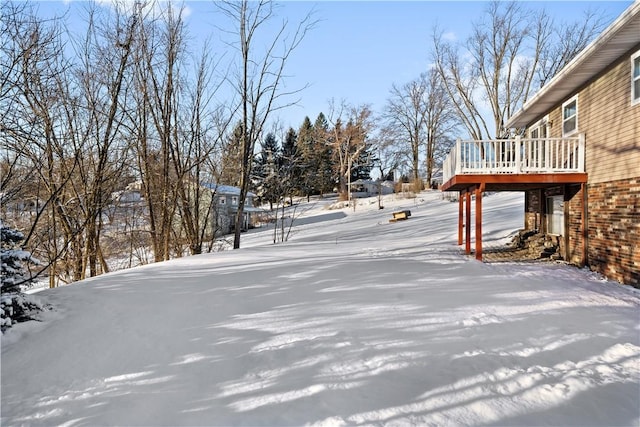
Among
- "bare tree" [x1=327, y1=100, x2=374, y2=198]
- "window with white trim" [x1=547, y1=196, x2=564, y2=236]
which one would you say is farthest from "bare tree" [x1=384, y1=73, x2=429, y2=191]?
"window with white trim" [x1=547, y1=196, x2=564, y2=236]

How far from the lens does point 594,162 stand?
702cm

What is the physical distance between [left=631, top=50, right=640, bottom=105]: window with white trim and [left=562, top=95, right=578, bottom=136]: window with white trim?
205cm

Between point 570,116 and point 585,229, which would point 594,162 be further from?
point 570,116

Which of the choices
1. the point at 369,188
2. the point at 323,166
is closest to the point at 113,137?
the point at 323,166

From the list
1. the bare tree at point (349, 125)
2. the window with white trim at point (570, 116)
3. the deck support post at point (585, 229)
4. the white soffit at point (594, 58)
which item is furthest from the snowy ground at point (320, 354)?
the bare tree at point (349, 125)

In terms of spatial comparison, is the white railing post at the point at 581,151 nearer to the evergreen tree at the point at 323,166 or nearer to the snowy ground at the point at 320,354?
the snowy ground at the point at 320,354

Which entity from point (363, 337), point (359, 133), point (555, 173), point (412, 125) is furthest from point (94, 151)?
point (412, 125)

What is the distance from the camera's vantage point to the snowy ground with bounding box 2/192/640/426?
2.24 m

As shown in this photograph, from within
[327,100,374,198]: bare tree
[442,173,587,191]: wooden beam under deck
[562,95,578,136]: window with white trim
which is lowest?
[442,173,587,191]: wooden beam under deck

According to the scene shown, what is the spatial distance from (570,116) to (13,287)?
1037cm

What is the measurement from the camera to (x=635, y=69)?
579 cm

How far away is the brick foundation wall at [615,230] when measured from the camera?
18.9 feet

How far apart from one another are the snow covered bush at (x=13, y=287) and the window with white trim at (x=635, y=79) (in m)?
8.55

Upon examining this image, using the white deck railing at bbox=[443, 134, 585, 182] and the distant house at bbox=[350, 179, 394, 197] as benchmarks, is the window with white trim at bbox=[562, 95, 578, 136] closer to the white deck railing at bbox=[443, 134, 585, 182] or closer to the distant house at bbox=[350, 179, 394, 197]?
the white deck railing at bbox=[443, 134, 585, 182]
